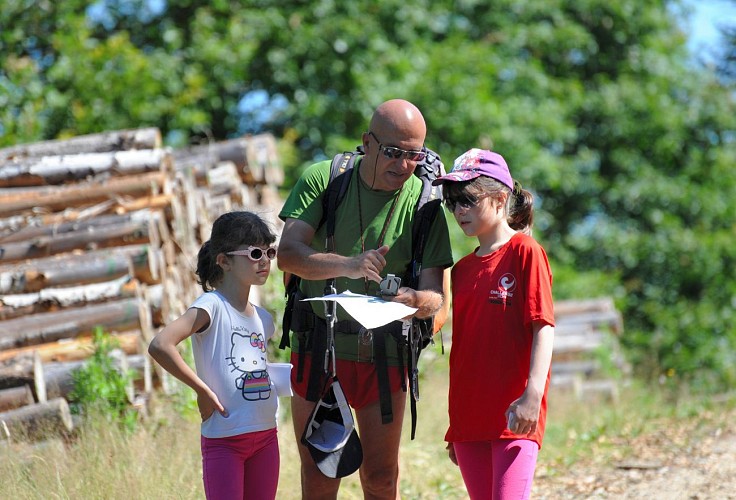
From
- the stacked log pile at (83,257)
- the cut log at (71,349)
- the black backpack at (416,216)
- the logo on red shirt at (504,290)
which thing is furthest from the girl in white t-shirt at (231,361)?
the cut log at (71,349)

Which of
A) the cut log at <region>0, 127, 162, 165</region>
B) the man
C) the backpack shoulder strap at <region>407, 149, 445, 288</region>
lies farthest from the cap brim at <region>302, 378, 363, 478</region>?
the cut log at <region>0, 127, 162, 165</region>

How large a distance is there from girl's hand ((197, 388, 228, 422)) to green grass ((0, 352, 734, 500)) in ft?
4.42

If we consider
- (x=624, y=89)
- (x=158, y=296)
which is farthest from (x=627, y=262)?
(x=158, y=296)

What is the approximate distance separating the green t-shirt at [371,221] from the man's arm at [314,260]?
0.06 metres

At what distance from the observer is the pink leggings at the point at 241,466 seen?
3.57 meters

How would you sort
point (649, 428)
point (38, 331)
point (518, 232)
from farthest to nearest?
point (649, 428) < point (38, 331) < point (518, 232)

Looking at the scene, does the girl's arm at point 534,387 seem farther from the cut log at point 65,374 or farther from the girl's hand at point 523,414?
the cut log at point 65,374

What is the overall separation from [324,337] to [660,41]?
16400 mm

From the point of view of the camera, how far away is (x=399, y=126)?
379 cm

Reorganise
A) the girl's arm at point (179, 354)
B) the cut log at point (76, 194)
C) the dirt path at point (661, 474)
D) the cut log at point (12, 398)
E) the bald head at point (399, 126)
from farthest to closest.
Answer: the cut log at point (76, 194)
the dirt path at point (661, 474)
the cut log at point (12, 398)
the bald head at point (399, 126)
the girl's arm at point (179, 354)

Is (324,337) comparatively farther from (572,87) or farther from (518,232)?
(572,87)

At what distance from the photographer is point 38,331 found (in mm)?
6625

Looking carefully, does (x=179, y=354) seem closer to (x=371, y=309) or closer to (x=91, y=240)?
(x=371, y=309)

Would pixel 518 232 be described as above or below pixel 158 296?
above
